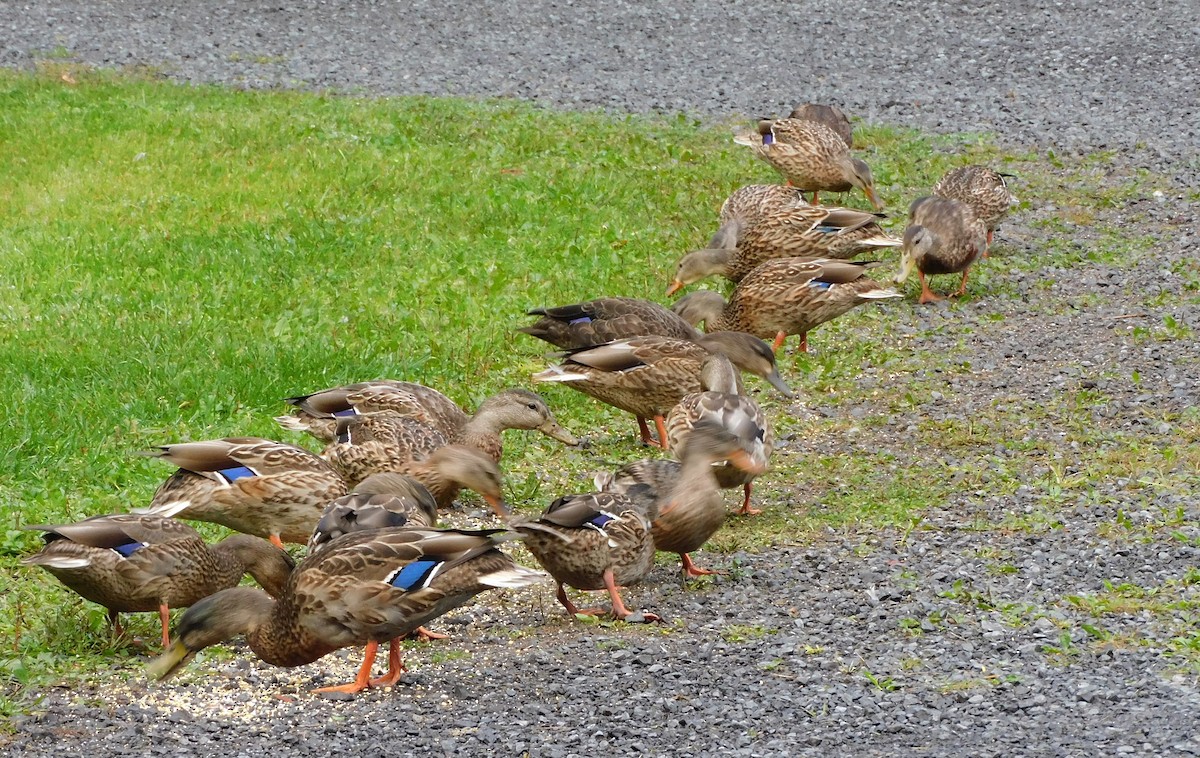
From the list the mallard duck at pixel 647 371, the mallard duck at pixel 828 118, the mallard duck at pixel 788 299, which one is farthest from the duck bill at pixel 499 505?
the mallard duck at pixel 828 118

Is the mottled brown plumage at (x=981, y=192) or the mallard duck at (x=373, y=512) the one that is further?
the mottled brown plumage at (x=981, y=192)

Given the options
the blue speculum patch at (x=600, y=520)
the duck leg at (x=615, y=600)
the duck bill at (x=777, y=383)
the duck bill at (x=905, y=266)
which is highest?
the duck bill at (x=905, y=266)

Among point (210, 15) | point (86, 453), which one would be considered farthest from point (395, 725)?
point (210, 15)

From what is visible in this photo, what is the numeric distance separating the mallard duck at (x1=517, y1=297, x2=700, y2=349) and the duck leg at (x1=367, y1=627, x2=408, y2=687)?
3990 mm

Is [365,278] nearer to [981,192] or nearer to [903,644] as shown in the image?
[981,192]

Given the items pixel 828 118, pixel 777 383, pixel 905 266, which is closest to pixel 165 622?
pixel 777 383

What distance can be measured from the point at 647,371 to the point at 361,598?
11.7ft

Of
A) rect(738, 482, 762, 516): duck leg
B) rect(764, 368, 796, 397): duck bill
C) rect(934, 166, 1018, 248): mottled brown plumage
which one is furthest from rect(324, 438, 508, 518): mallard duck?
rect(934, 166, 1018, 248): mottled brown plumage

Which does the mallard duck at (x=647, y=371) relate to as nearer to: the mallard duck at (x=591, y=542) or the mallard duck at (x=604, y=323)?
the mallard duck at (x=604, y=323)

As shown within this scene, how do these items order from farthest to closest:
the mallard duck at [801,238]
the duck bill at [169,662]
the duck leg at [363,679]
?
the mallard duck at [801,238]
the duck leg at [363,679]
the duck bill at [169,662]

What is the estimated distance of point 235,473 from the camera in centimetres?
793

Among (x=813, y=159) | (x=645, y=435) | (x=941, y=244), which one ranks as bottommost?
(x=645, y=435)

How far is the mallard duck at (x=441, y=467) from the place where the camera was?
8109 millimetres

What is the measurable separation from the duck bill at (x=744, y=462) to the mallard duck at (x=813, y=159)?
275 inches
